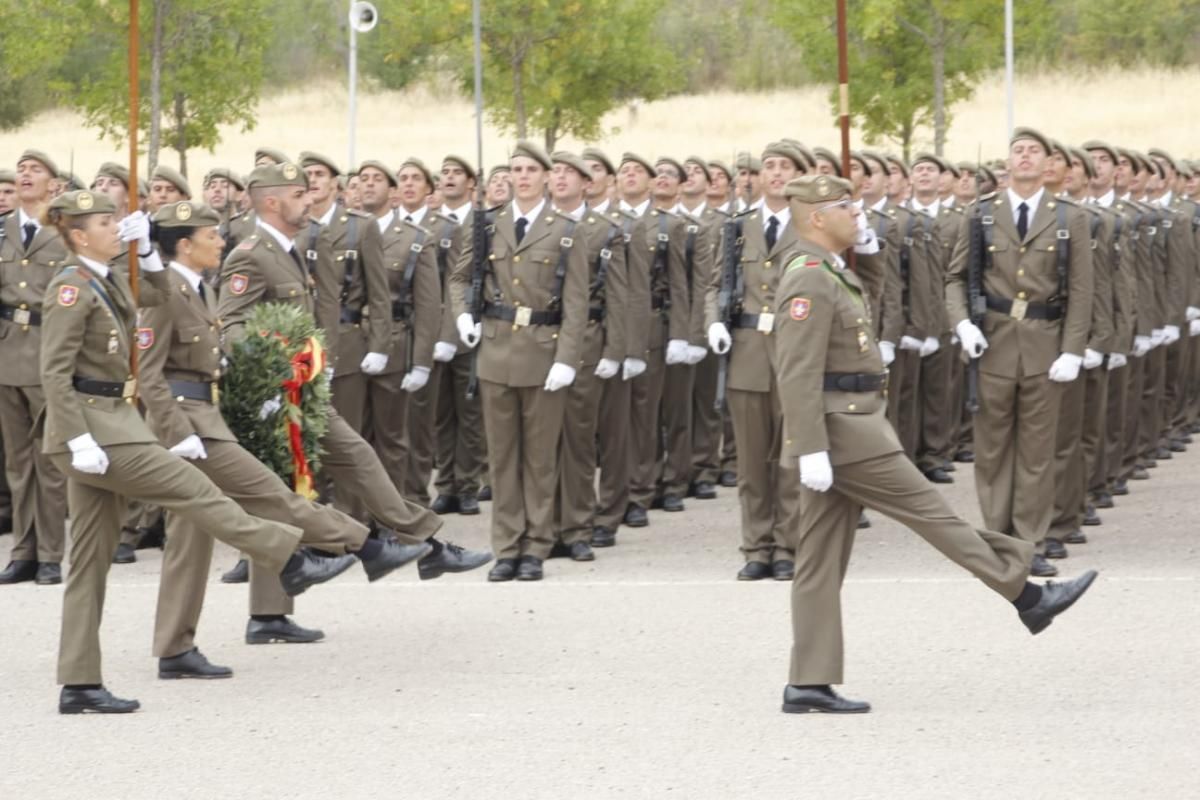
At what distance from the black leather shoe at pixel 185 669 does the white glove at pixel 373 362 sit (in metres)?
3.57

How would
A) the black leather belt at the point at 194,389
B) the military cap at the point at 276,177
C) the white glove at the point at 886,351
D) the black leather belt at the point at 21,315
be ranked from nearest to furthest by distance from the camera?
the black leather belt at the point at 194,389, the military cap at the point at 276,177, the black leather belt at the point at 21,315, the white glove at the point at 886,351

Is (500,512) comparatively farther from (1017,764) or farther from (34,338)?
(1017,764)

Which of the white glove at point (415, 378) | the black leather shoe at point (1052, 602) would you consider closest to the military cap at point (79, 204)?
the black leather shoe at point (1052, 602)

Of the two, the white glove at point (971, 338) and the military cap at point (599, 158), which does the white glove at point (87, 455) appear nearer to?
the white glove at point (971, 338)

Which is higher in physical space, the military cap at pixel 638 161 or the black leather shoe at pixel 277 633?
the military cap at pixel 638 161

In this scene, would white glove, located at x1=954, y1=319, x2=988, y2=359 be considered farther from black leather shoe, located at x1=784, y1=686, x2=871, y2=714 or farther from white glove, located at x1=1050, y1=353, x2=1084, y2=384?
black leather shoe, located at x1=784, y1=686, x2=871, y2=714

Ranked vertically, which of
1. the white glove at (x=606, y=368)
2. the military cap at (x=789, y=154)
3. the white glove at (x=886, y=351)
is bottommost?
the white glove at (x=886, y=351)

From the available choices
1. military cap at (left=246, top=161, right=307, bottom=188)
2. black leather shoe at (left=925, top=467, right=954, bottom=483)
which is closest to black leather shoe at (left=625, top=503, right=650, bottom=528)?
black leather shoe at (left=925, top=467, right=954, bottom=483)

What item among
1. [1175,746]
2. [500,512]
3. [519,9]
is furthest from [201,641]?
[519,9]

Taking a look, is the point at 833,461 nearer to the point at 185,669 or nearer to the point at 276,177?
the point at 185,669

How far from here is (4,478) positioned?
1295 centimetres

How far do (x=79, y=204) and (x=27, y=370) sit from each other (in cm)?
342

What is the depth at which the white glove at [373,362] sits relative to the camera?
11.8 metres

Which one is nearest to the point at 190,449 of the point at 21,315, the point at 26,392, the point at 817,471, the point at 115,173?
the point at 817,471
